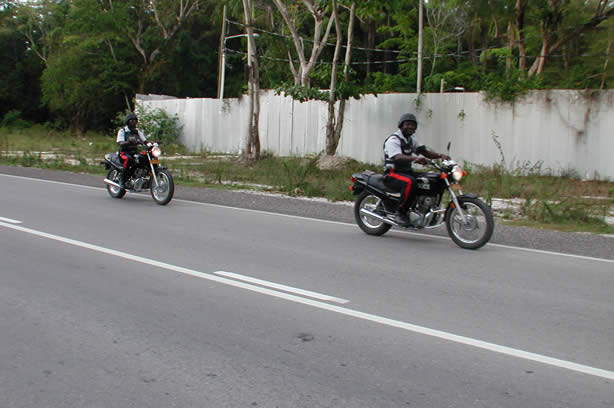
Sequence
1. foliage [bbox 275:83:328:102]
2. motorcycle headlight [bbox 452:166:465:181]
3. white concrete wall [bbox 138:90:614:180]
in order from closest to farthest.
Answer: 1. motorcycle headlight [bbox 452:166:465:181]
2. white concrete wall [bbox 138:90:614:180]
3. foliage [bbox 275:83:328:102]

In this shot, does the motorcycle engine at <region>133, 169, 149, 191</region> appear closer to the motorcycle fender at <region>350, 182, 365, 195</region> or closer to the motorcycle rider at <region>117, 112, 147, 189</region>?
the motorcycle rider at <region>117, 112, 147, 189</region>

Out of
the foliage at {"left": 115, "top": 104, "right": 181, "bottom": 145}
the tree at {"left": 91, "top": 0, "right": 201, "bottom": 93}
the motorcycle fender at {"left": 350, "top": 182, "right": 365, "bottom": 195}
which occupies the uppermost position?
the tree at {"left": 91, "top": 0, "right": 201, "bottom": 93}

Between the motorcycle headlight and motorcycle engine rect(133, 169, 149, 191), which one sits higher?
the motorcycle headlight

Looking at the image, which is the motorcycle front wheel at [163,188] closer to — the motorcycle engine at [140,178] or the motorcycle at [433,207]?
the motorcycle engine at [140,178]

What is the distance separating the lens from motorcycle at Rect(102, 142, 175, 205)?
13.0 m

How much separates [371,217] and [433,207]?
104cm

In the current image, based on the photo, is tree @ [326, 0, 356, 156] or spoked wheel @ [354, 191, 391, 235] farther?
tree @ [326, 0, 356, 156]

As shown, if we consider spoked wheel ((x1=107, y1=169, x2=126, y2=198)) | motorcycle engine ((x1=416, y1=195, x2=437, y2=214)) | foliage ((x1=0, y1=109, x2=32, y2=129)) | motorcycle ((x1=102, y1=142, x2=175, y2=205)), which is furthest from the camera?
foliage ((x1=0, y1=109, x2=32, y2=129))

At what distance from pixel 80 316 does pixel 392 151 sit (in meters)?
5.20

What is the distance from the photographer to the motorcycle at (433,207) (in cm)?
881

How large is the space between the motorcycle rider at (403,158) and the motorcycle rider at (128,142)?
604 cm

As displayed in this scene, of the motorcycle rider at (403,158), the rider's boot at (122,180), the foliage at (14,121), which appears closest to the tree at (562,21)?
the motorcycle rider at (403,158)

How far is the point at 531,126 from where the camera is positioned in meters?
17.6

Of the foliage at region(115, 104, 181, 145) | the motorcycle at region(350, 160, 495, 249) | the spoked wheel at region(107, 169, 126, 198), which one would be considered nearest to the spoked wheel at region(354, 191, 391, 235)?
the motorcycle at region(350, 160, 495, 249)
